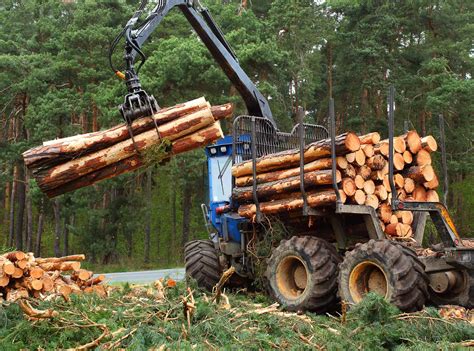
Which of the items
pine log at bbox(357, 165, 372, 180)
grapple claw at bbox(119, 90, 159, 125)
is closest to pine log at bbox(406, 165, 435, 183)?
pine log at bbox(357, 165, 372, 180)

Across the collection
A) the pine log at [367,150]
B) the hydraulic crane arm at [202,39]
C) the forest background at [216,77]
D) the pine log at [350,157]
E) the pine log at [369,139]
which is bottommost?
the pine log at [350,157]

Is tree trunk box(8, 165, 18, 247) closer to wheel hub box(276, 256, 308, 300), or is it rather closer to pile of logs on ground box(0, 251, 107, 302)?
pile of logs on ground box(0, 251, 107, 302)

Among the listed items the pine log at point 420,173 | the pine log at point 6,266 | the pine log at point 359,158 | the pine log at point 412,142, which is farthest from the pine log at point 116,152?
the pine log at point 420,173

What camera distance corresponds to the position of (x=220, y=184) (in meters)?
11.8

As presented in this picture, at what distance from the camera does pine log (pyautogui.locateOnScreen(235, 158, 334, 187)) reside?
930cm

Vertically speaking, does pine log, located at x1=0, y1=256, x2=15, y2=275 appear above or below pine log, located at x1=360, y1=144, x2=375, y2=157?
below

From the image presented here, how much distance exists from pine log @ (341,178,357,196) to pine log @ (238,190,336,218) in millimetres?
171

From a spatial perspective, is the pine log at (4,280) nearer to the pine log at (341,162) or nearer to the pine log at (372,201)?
the pine log at (341,162)

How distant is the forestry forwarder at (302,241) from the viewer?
27.1 ft

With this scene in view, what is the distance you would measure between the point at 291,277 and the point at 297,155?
5.84 feet

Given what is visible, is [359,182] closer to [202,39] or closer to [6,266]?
[202,39]

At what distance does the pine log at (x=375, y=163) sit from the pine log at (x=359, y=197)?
0.45 metres

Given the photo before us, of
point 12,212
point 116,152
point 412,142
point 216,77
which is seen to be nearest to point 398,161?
point 412,142

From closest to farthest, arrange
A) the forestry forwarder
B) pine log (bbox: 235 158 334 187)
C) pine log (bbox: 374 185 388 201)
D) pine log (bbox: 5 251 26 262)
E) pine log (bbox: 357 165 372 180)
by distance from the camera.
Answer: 1. the forestry forwarder
2. pine log (bbox: 5 251 26 262)
3. pine log (bbox: 235 158 334 187)
4. pine log (bbox: 357 165 372 180)
5. pine log (bbox: 374 185 388 201)
